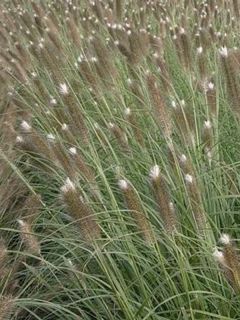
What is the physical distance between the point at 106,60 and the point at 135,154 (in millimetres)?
483

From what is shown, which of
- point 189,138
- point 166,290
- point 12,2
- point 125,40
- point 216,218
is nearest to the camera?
point 166,290

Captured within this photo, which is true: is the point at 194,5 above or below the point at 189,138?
above

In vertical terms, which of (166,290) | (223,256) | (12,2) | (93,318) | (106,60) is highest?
(12,2)

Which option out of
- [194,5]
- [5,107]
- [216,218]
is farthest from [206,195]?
[194,5]

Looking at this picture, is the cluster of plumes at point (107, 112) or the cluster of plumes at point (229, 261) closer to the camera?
the cluster of plumes at point (229, 261)

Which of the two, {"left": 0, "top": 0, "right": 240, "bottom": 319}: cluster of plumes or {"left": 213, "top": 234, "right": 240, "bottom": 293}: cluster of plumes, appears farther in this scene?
{"left": 0, "top": 0, "right": 240, "bottom": 319}: cluster of plumes

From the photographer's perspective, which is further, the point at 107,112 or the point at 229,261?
the point at 107,112

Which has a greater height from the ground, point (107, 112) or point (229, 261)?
point (107, 112)

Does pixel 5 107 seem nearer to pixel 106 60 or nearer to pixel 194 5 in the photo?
pixel 106 60

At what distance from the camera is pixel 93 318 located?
249 centimetres

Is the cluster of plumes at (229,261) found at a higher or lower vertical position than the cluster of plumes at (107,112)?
lower

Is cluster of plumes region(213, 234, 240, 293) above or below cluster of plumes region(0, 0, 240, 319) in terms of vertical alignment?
below

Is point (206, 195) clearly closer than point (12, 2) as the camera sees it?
Yes

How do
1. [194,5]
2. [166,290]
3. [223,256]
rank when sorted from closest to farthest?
[223,256], [166,290], [194,5]
